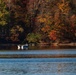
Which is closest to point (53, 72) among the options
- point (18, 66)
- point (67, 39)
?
point (18, 66)

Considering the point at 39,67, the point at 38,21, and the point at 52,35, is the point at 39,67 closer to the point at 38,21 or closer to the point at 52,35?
the point at 52,35

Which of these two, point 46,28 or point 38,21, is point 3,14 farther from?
point 46,28

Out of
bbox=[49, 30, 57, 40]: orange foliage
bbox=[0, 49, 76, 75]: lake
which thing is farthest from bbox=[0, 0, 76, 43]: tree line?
bbox=[0, 49, 76, 75]: lake

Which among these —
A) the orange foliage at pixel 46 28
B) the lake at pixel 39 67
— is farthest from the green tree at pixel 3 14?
the lake at pixel 39 67

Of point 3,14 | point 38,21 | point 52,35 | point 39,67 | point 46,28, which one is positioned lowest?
point 52,35

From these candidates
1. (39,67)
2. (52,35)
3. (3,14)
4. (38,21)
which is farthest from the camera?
(38,21)

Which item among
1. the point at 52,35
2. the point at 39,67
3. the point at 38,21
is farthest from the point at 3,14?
the point at 39,67

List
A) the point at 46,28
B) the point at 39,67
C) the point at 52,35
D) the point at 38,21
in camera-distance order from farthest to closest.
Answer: the point at 38,21
the point at 46,28
the point at 52,35
the point at 39,67

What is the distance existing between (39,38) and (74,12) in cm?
692

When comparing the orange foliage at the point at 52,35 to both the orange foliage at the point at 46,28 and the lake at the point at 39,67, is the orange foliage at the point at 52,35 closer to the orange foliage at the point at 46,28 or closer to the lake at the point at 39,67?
the orange foliage at the point at 46,28

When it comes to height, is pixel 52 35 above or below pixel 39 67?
below

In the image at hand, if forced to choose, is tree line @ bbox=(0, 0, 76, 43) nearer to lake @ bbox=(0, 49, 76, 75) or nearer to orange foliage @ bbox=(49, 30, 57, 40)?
orange foliage @ bbox=(49, 30, 57, 40)

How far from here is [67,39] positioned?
277 feet

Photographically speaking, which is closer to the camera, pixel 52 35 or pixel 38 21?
pixel 52 35
